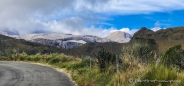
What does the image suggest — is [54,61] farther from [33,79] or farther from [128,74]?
[128,74]

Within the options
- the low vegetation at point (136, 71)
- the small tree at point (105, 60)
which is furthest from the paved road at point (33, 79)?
the small tree at point (105, 60)

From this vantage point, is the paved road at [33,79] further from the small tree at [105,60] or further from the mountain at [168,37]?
the mountain at [168,37]

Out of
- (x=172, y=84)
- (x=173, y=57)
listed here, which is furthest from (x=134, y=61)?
(x=172, y=84)

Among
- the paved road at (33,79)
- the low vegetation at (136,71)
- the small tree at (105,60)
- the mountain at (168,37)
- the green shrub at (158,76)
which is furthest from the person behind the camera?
the mountain at (168,37)

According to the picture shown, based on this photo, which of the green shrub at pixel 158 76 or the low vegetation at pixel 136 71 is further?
the low vegetation at pixel 136 71

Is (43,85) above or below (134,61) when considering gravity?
below

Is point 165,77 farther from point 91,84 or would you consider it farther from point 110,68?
point 110,68

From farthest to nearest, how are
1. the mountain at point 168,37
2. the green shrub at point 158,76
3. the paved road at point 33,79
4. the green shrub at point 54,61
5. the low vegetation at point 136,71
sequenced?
the mountain at point 168,37
the green shrub at point 54,61
the paved road at point 33,79
the low vegetation at point 136,71
the green shrub at point 158,76

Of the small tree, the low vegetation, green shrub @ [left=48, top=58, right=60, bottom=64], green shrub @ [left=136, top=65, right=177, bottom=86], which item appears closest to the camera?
green shrub @ [left=136, top=65, right=177, bottom=86]

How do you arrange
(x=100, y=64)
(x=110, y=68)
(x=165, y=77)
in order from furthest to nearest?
(x=100, y=64), (x=110, y=68), (x=165, y=77)

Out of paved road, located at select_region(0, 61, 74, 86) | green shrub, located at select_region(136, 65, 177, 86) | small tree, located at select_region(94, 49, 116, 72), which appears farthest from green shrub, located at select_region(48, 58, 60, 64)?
green shrub, located at select_region(136, 65, 177, 86)

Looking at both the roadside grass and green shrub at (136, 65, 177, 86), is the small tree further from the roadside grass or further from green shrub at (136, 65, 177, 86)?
green shrub at (136, 65, 177, 86)

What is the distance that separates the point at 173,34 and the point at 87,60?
164m

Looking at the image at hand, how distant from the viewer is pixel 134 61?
40.7 ft
